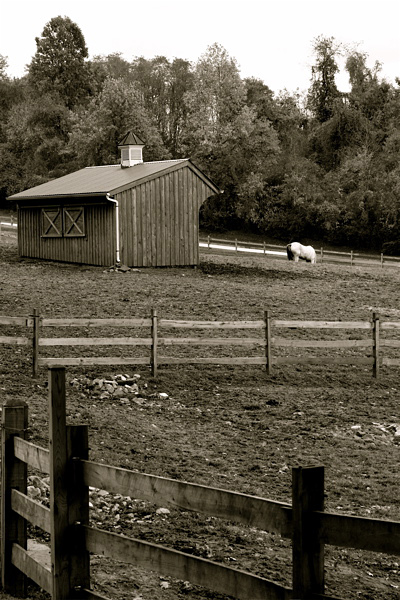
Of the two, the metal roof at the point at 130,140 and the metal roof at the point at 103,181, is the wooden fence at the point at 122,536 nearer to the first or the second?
the metal roof at the point at 103,181

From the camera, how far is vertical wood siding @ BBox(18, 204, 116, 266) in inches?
1149

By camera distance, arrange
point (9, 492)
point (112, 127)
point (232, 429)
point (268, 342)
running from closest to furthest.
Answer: point (9, 492) < point (232, 429) < point (268, 342) < point (112, 127)

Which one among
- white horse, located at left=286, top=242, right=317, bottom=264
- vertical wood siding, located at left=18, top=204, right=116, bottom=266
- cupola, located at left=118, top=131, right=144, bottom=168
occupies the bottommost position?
white horse, located at left=286, top=242, right=317, bottom=264

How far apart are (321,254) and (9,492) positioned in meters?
40.4

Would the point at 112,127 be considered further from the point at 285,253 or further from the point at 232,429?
the point at 232,429

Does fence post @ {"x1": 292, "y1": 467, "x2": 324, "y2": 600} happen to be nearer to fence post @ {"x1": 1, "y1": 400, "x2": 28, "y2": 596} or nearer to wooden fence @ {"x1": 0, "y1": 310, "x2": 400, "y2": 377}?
fence post @ {"x1": 1, "y1": 400, "x2": 28, "y2": 596}

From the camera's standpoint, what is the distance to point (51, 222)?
31.6 m

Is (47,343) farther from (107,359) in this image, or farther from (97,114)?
(97,114)

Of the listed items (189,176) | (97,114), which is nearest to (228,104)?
(97,114)

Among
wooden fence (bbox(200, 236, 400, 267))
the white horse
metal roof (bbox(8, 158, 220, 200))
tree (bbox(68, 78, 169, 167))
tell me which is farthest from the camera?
tree (bbox(68, 78, 169, 167))

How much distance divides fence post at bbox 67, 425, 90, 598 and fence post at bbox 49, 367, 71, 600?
0.9 inches

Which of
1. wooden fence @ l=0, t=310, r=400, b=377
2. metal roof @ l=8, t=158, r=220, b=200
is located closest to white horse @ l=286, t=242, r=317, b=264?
metal roof @ l=8, t=158, r=220, b=200

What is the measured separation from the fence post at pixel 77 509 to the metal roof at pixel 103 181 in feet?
77.9

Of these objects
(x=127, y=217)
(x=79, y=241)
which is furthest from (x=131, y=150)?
(x=127, y=217)
